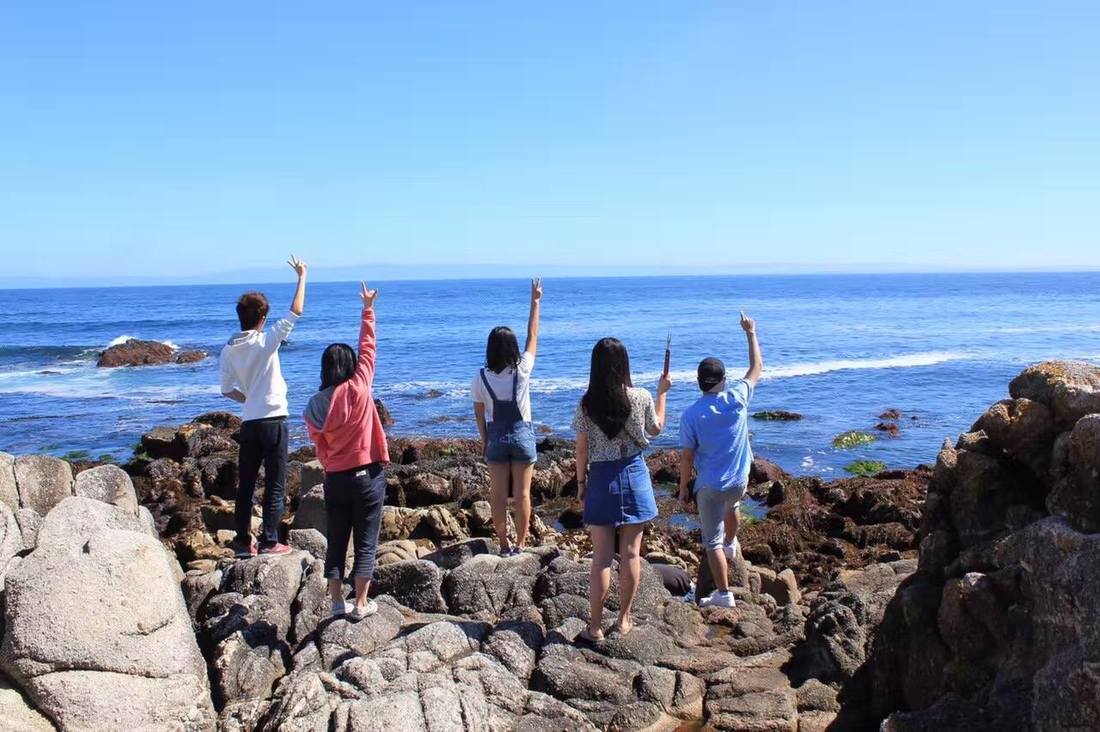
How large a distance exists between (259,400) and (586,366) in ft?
107

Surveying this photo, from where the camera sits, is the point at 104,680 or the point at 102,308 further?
the point at 102,308

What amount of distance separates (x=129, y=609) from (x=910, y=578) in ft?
16.8

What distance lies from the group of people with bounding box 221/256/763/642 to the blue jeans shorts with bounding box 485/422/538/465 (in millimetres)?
12

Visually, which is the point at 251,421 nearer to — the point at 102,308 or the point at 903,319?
the point at 903,319

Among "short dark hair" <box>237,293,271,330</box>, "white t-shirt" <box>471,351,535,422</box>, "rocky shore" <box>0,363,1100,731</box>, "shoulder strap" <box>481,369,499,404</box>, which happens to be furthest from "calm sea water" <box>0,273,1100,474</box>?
"short dark hair" <box>237,293,271,330</box>

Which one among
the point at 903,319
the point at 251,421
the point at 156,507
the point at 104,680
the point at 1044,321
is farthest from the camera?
the point at 903,319

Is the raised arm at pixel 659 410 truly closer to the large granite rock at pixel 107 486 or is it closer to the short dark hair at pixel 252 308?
the short dark hair at pixel 252 308

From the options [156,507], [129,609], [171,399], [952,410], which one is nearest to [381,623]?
[129,609]

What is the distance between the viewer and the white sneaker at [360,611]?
676 cm

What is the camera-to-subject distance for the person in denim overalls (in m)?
7.84

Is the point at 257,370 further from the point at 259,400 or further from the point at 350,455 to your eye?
the point at 350,455

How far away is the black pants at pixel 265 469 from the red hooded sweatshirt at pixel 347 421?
1307 millimetres

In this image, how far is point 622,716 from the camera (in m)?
6.00

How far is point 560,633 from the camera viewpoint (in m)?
6.78
